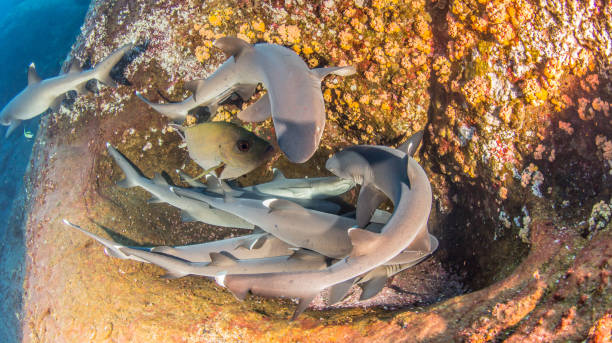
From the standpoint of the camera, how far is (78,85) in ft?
12.9

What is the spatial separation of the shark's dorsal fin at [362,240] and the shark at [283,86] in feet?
1.87

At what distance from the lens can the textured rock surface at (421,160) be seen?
1975mm

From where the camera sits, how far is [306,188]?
11.0 feet

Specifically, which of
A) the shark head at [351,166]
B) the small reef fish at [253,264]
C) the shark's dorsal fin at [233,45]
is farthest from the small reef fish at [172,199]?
the shark's dorsal fin at [233,45]

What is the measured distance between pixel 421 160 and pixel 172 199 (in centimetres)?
260

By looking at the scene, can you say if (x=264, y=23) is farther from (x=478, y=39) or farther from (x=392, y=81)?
(x=478, y=39)

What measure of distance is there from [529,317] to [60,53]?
13.6 meters

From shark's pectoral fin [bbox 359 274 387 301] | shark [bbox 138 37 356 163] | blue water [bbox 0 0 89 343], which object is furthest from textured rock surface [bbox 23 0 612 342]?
blue water [bbox 0 0 89 343]

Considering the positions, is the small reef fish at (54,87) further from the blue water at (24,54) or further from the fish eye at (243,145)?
the blue water at (24,54)

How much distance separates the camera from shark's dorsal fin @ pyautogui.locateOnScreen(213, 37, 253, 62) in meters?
2.41

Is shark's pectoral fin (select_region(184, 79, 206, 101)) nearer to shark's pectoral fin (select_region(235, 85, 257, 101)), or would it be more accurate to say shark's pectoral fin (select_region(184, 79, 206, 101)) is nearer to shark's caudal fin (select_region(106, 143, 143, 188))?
shark's pectoral fin (select_region(235, 85, 257, 101))

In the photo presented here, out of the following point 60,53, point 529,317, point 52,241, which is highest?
point 529,317

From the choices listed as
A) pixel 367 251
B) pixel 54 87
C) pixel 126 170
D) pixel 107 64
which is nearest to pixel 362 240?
pixel 367 251

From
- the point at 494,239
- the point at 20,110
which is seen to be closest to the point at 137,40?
the point at 20,110
